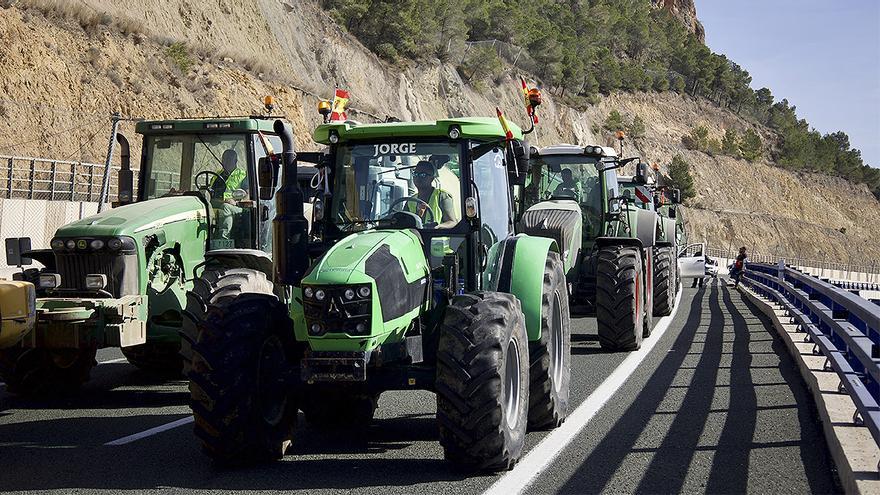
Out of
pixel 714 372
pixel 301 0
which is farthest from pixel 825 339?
pixel 301 0

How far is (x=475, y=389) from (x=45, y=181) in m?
19.9

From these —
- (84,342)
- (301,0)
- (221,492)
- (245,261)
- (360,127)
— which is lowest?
(221,492)

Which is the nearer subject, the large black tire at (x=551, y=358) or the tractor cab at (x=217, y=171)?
the large black tire at (x=551, y=358)

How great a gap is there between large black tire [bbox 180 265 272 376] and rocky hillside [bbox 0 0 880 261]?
2128 centimetres

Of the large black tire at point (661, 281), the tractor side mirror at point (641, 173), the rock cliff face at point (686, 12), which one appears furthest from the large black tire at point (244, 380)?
the rock cliff face at point (686, 12)

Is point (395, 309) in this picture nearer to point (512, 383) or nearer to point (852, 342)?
point (512, 383)

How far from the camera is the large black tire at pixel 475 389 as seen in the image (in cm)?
743

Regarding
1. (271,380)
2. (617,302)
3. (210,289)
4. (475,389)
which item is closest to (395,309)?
(475,389)

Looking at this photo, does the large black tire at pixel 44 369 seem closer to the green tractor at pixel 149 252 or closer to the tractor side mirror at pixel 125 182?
the green tractor at pixel 149 252

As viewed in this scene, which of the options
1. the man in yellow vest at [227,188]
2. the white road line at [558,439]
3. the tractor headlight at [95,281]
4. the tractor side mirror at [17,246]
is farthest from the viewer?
the man in yellow vest at [227,188]

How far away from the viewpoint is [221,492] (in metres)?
7.06

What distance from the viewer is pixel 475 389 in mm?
7430

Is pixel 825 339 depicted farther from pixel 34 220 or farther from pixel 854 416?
pixel 34 220

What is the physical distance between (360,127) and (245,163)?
12.7 feet
